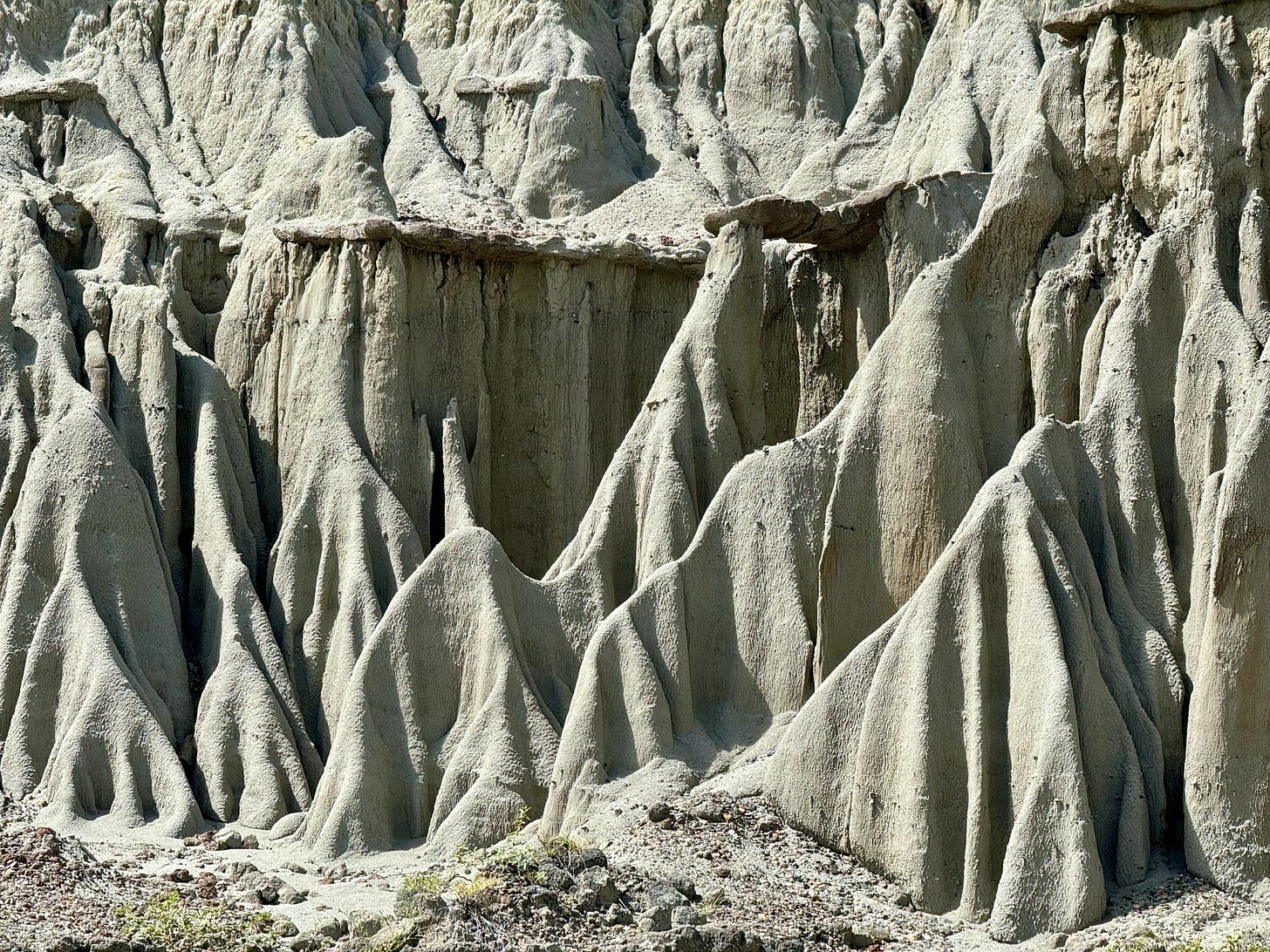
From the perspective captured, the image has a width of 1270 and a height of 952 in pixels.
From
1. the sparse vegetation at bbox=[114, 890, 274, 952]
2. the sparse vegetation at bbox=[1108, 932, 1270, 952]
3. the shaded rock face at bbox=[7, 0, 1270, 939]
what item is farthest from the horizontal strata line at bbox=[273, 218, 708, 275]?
the sparse vegetation at bbox=[1108, 932, 1270, 952]

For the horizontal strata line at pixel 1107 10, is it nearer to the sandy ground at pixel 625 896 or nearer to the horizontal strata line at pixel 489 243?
the horizontal strata line at pixel 489 243

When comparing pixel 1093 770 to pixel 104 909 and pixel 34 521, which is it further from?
pixel 34 521

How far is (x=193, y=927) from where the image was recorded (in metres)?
21.6

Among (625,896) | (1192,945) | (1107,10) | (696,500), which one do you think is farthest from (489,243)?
(1192,945)

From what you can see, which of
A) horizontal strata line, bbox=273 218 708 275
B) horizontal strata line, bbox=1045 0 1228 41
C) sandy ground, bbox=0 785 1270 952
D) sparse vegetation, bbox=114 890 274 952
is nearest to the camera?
sandy ground, bbox=0 785 1270 952

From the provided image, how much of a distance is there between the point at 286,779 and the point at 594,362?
763 cm

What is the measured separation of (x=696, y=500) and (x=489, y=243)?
534 cm

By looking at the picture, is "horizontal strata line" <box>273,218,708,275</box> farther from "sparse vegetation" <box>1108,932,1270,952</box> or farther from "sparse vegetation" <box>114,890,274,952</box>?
"sparse vegetation" <box>1108,932,1270,952</box>

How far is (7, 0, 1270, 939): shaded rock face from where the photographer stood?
22359mm

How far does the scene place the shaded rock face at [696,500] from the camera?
73.4 feet

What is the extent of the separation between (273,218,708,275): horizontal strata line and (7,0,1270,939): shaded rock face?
0.07 meters

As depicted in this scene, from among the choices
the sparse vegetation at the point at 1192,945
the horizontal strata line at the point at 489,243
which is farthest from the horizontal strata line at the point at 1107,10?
the sparse vegetation at the point at 1192,945

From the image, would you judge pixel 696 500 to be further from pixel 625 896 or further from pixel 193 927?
pixel 193 927

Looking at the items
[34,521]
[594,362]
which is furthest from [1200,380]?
[34,521]
